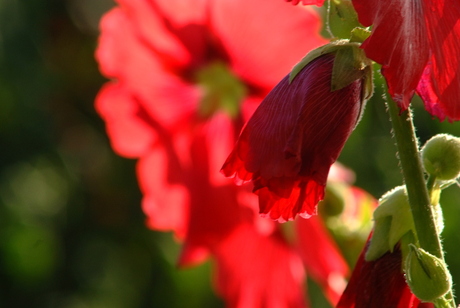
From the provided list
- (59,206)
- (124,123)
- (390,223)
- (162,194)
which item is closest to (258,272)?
(162,194)

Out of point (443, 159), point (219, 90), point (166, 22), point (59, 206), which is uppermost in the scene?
point (443, 159)

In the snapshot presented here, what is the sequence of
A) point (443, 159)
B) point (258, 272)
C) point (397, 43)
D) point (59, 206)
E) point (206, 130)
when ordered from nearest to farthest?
point (397, 43)
point (443, 159)
point (258, 272)
point (206, 130)
point (59, 206)

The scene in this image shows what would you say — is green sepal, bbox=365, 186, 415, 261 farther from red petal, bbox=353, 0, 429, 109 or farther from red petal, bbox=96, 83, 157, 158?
red petal, bbox=96, 83, 157, 158

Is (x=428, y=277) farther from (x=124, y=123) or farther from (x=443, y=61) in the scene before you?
(x=124, y=123)

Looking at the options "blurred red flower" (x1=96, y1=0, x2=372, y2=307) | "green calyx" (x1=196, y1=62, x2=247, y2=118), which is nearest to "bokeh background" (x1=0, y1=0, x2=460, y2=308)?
"green calyx" (x1=196, y1=62, x2=247, y2=118)

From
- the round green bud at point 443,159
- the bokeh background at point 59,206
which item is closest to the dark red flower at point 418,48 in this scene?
the round green bud at point 443,159

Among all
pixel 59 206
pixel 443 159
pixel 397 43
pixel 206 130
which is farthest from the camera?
pixel 59 206

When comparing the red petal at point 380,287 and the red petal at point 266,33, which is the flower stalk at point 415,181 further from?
the red petal at point 266,33
